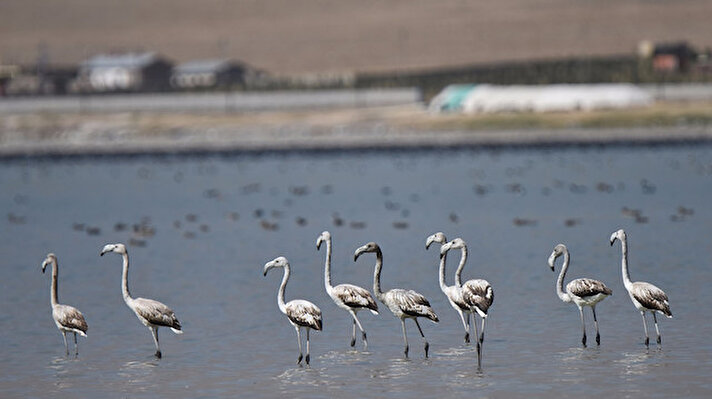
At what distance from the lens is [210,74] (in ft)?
618

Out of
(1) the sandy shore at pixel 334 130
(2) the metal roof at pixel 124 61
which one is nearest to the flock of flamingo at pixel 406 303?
(1) the sandy shore at pixel 334 130

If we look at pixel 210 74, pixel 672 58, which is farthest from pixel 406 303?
pixel 210 74

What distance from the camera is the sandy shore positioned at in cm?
11250

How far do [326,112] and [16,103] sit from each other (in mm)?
37959

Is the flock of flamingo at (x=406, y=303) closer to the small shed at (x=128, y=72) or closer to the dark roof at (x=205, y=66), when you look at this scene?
the small shed at (x=128, y=72)

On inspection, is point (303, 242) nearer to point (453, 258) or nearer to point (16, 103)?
point (453, 258)

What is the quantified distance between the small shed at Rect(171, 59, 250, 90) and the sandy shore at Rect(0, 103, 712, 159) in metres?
37.4

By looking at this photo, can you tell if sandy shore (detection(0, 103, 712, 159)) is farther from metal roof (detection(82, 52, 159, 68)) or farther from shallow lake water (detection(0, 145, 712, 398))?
metal roof (detection(82, 52, 159, 68))

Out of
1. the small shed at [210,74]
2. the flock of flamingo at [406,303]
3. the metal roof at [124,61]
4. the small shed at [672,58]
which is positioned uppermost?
the metal roof at [124,61]

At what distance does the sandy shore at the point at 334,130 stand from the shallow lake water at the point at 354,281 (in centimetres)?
2852

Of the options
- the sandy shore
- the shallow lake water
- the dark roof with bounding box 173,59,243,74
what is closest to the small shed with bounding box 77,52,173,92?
the dark roof with bounding box 173,59,243,74

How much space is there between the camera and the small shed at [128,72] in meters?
190

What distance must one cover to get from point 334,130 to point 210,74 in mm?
65566

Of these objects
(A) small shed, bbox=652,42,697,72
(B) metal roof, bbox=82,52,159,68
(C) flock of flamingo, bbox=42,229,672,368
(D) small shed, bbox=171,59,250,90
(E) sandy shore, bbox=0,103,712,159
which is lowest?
(C) flock of flamingo, bbox=42,229,672,368
